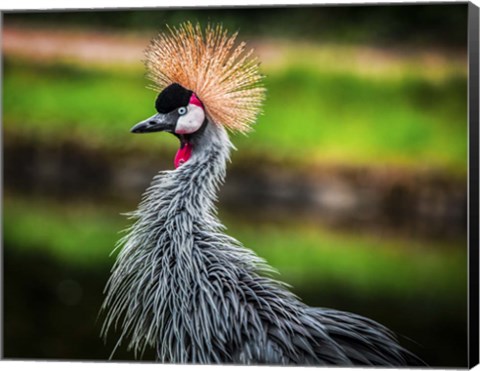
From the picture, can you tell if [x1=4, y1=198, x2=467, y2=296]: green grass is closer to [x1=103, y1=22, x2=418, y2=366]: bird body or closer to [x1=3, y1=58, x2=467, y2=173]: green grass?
[x1=103, y1=22, x2=418, y2=366]: bird body

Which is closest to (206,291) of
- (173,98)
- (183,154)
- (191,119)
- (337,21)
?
(183,154)

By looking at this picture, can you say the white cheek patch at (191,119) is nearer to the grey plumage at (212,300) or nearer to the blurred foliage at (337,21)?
the grey plumage at (212,300)

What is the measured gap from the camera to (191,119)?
16.0ft

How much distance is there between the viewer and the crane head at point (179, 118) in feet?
16.0

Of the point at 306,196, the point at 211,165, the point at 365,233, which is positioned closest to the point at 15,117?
the point at 211,165

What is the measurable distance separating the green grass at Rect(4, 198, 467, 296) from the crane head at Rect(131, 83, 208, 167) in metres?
0.44

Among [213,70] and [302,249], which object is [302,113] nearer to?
[213,70]

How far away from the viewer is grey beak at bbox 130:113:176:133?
493 cm

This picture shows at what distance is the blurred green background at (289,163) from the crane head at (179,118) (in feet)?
0.38

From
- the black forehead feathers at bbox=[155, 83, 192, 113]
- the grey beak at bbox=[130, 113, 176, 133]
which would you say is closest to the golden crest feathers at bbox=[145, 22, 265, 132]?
the black forehead feathers at bbox=[155, 83, 192, 113]

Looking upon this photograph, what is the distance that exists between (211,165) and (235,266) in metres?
0.49

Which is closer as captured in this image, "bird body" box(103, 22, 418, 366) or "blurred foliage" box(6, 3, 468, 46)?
"bird body" box(103, 22, 418, 366)

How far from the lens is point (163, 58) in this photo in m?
4.99

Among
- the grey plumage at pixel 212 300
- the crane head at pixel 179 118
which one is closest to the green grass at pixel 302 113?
the crane head at pixel 179 118
